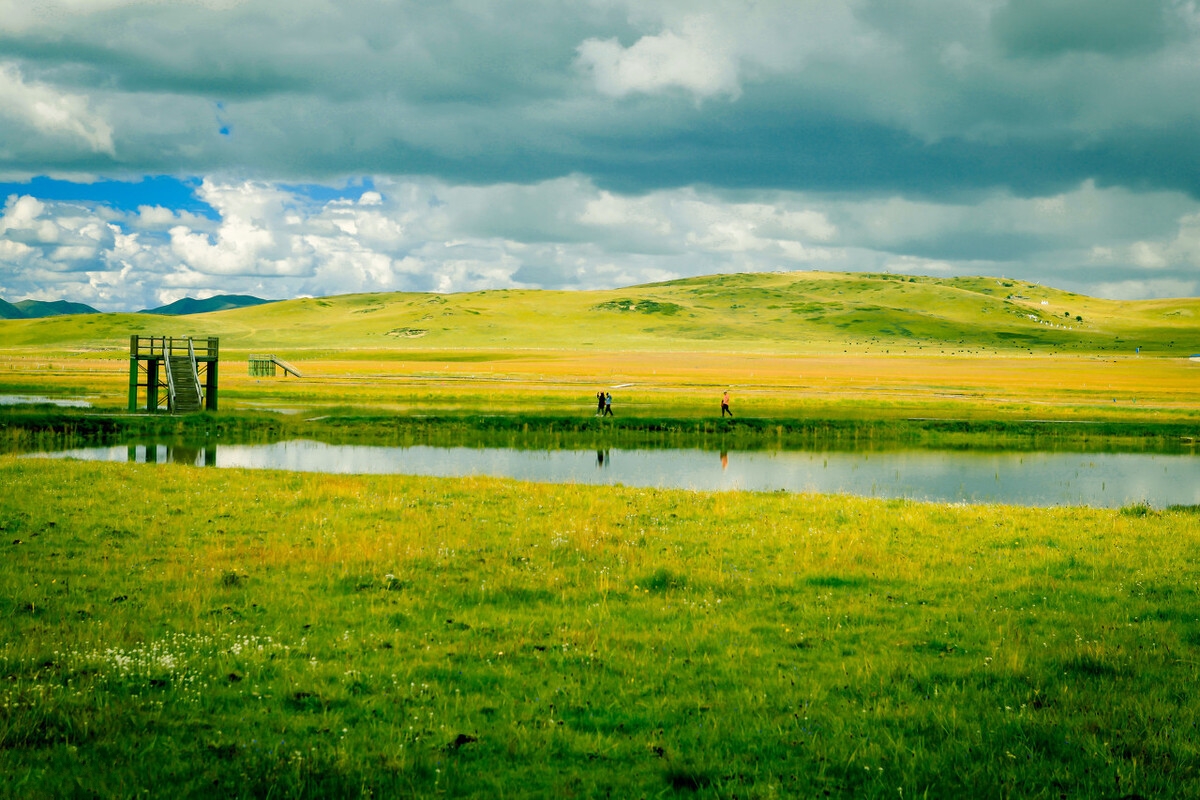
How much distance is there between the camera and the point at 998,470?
44.7 metres

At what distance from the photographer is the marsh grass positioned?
8.26m

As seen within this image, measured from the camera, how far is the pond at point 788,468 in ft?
121

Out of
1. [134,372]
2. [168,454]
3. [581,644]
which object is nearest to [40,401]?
[134,372]

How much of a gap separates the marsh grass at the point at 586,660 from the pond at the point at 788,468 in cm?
1577

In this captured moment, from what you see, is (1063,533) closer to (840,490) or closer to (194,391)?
(840,490)

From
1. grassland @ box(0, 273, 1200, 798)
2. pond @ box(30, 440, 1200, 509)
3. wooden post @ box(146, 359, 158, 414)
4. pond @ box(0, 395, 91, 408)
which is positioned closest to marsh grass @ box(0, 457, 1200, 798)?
grassland @ box(0, 273, 1200, 798)

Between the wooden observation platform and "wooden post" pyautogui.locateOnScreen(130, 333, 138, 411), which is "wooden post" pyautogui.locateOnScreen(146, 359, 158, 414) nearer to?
the wooden observation platform

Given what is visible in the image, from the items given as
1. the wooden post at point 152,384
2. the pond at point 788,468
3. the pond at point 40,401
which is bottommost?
the pond at point 788,468

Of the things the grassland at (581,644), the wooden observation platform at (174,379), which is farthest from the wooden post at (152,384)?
the grassland at (581,644)

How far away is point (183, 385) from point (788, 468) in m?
44.8

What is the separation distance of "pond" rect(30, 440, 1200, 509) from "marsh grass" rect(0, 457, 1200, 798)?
51.7 ft

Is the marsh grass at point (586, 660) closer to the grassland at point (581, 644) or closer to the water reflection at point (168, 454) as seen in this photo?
the grassland at point (581, 644)

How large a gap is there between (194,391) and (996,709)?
63688mm

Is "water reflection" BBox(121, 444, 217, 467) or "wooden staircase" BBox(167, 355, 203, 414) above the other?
"wooden staircase" BBox(167, 355, 203, 414)
